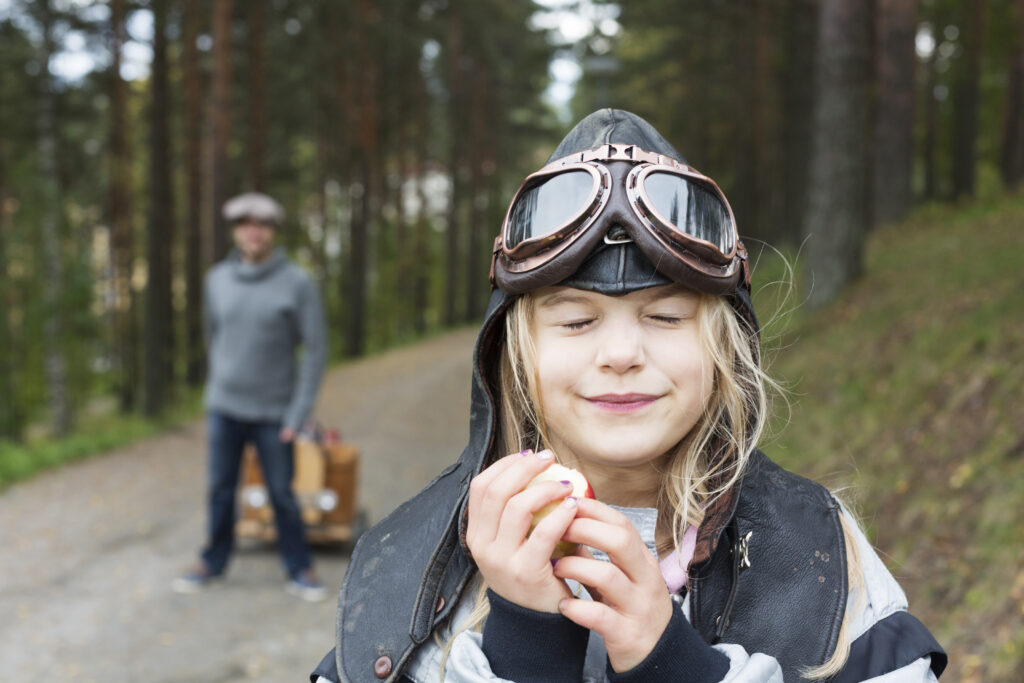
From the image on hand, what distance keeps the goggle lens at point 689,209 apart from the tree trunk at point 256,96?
1812cm

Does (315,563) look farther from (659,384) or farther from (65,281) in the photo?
(65,281)

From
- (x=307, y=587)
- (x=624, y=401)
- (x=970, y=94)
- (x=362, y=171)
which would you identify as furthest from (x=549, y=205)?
(x=970, y=94)

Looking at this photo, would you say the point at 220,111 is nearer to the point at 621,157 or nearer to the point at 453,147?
the point at 621,157

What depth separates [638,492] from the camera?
1930mm

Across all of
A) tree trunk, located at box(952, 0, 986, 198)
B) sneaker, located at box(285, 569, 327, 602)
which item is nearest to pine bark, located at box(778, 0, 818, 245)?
tree trunk, located at box(952, 0, 986, 198)

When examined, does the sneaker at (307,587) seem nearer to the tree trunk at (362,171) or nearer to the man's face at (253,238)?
the man's face at (253,238)

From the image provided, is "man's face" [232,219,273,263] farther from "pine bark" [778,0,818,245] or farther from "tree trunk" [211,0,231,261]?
"pine bark" [778,0,818,245]

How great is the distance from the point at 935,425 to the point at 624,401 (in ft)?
20.6

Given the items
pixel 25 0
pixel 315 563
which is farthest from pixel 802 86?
pixel 315 563

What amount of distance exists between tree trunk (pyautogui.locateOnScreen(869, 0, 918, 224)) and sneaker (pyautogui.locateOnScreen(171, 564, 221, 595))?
55.2 ft

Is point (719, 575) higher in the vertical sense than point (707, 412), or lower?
lower

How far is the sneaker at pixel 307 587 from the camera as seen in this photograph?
22.0 feet

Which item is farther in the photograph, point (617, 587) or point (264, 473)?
point (264, 473)

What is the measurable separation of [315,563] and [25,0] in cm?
1398
